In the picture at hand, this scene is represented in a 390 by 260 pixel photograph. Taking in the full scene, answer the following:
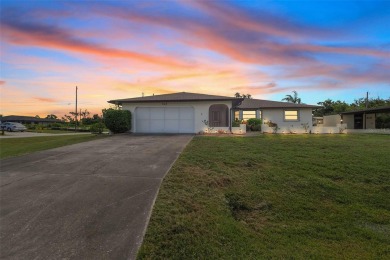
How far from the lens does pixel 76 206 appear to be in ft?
18.0

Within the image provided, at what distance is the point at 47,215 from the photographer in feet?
16.7

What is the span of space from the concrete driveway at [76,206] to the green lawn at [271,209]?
45cm

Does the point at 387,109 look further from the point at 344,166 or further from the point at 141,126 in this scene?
the point at 141,126

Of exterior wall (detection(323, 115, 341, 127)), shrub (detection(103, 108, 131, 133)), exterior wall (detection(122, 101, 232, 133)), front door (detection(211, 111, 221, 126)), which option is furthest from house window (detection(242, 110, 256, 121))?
shrub (detection(103, 108, 131, 133))

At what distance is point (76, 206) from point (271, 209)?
14.7 feet

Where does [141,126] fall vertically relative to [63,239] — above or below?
above

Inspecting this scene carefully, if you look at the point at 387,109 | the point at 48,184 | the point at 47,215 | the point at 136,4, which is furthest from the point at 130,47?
the point at 387,109

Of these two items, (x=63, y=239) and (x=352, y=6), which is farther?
(x=352, y=6)

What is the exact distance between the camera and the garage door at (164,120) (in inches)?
879

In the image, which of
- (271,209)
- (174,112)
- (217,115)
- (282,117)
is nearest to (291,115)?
(282,117)

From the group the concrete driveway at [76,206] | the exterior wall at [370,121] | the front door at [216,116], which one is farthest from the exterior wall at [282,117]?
the concrete driveway at [76,206]

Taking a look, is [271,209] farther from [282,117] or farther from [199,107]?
[282,117]

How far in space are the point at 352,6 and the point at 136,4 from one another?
33.3 feet

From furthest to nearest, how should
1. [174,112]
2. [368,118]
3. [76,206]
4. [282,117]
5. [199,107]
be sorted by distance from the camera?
[368,118] < [282,117] < [174,112] < [199,107] < [76,206]
